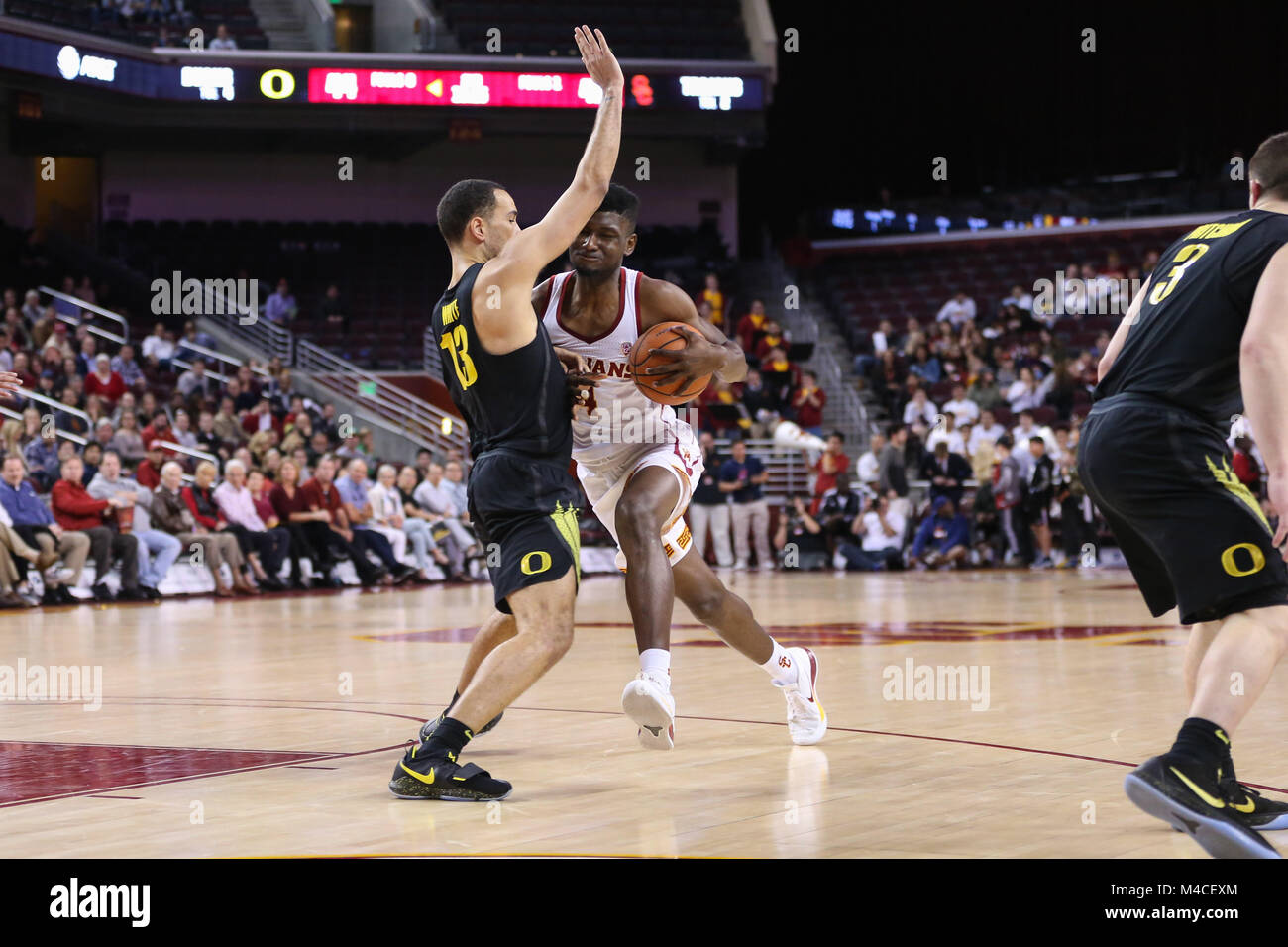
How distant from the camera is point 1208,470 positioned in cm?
391

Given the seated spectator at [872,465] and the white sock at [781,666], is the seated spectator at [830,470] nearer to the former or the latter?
the seated spectator at [872,465]

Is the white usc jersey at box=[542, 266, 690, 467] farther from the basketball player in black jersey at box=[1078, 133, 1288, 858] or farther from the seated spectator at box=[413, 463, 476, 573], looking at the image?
the seated spectator at box=[413, 463, 476, 573]

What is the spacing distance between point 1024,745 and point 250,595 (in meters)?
10.4

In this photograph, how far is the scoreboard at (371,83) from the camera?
21938mm

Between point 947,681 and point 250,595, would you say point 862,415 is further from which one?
point 947,681

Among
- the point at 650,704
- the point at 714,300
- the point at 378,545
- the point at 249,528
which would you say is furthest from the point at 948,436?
the point at 650,704

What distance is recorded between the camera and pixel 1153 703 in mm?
6336

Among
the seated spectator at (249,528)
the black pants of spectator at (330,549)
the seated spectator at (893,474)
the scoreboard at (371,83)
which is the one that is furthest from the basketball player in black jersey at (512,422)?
the scoreboard at (371,83)

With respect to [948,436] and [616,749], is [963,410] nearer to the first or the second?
[948,436]

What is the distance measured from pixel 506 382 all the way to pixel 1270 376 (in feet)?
7.35

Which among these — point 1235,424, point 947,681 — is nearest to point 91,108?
point 1235,424

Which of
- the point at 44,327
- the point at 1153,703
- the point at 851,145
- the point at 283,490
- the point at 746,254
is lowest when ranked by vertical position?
the point at 1153,703

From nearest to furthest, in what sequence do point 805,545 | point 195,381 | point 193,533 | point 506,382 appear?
point 506,382
point 193,533
point 805,545
point 195,381

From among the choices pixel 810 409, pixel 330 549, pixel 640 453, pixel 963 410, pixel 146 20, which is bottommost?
pixel 330 549
